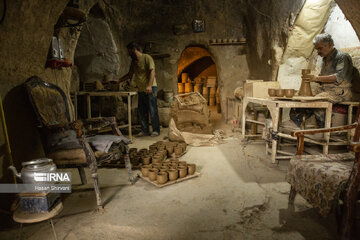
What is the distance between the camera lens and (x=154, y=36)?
7.66 m

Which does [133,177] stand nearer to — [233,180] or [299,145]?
[233,180]

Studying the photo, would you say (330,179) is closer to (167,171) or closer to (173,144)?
(167,171)

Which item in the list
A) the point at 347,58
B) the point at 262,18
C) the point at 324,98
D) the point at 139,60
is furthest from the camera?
the point at 262,18

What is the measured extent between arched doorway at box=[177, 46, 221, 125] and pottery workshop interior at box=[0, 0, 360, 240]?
13.0 ft

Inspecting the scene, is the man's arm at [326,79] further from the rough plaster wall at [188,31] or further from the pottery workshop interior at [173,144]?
the rough plaster wall at [188,31]

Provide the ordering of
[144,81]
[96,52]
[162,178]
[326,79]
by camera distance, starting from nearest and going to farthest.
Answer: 1. [162,178]
2. [326,79]
3. [144,81]
4. [96,52]

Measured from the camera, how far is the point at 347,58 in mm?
3707

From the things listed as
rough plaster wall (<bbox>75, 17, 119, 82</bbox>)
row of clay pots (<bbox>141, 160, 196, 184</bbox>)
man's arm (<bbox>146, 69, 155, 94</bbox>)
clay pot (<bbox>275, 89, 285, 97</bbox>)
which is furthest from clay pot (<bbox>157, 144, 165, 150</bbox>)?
rough plaster wall (<bbox>75, 17, 119, 82</bbox>)

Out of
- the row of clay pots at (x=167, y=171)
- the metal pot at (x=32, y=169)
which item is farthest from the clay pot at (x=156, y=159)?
the metal pot at (x=32, y=169)

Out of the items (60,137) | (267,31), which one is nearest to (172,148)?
(60,137)

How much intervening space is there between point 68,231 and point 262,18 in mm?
6550

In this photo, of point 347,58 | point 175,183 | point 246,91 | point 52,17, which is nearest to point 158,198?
point 175,183

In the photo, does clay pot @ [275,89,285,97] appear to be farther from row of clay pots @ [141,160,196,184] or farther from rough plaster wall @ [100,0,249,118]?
rough plaster wall @ [100,0,249,118]

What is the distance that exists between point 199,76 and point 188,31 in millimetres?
4826
